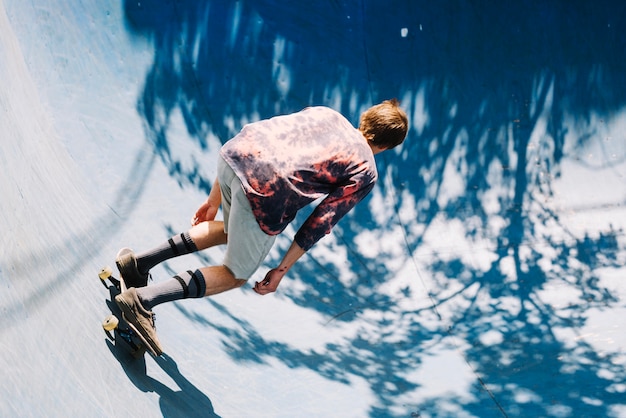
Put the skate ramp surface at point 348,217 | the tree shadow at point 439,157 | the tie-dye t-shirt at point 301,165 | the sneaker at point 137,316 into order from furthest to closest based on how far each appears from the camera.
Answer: the tree shadow at point 439,157 < the skate ramp surface at point 348,217 < the sneaker at point 137,316 < the tie-dye t-shirt at point 301,165

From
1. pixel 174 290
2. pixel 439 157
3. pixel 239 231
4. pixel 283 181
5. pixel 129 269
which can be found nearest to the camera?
pixel 283 181

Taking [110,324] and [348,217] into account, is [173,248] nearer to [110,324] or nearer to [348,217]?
[110,324]

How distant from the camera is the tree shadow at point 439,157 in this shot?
144 inches

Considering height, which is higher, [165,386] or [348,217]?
[348,217]

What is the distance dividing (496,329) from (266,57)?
8.66 feet

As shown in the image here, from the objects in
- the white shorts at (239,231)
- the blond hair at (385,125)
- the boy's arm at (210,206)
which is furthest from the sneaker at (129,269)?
the blond hair at (385,125)

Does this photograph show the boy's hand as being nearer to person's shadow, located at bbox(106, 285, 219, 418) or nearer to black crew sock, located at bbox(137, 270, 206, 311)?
black crew sock, located at bbox(137, 270, 206, 311)

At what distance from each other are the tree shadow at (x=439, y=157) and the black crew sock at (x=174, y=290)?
846 millimetres

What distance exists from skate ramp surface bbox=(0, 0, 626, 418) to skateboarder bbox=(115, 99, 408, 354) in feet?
1.74

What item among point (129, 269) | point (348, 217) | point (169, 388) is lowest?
point (169, 388)

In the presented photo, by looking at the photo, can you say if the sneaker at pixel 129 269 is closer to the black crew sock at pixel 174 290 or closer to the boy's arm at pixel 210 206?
the black crew sock at pixel 174 290

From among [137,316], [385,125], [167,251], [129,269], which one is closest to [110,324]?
[137,316]

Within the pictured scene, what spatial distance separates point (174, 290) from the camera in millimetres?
2520

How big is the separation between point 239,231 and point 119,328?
2.57 feet
